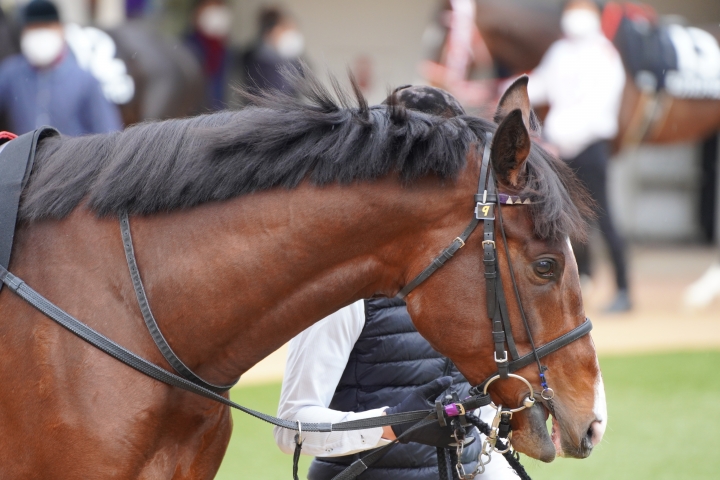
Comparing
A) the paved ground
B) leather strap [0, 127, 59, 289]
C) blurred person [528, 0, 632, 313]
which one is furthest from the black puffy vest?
blurred person [528, 0, 632, 313]

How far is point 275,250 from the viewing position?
188cm

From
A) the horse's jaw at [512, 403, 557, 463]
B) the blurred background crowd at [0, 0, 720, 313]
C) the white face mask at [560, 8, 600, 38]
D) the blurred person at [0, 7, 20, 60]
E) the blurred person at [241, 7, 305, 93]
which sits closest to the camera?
the horse's jaw at [512, 403, 557, 463]

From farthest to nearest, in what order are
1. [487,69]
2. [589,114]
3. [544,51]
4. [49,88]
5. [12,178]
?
[487,69] → [544,51] → [589,114] → [49,88] → [12,178]

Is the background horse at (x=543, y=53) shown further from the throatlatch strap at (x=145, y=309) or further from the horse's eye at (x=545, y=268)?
the throatlatch strap at (x=145, y=309)

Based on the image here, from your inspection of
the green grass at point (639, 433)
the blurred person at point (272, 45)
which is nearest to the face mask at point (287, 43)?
the blurred person at point (272, 45)

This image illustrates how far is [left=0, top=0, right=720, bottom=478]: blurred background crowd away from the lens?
595cm

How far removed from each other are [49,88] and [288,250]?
4.36 m

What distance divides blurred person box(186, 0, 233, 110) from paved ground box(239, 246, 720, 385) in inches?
167

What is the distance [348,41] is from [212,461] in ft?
29.2

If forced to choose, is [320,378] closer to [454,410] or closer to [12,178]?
[454,410]

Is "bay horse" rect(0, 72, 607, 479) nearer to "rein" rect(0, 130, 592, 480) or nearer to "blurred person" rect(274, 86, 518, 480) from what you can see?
"rein" rect(0, 130, 592, 480)

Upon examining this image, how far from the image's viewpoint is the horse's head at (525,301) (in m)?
1.84

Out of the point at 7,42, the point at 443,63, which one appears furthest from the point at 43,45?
the point at 443,63

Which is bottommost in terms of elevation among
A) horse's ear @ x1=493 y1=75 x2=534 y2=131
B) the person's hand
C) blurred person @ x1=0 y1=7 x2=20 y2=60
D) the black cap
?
the person's hand
